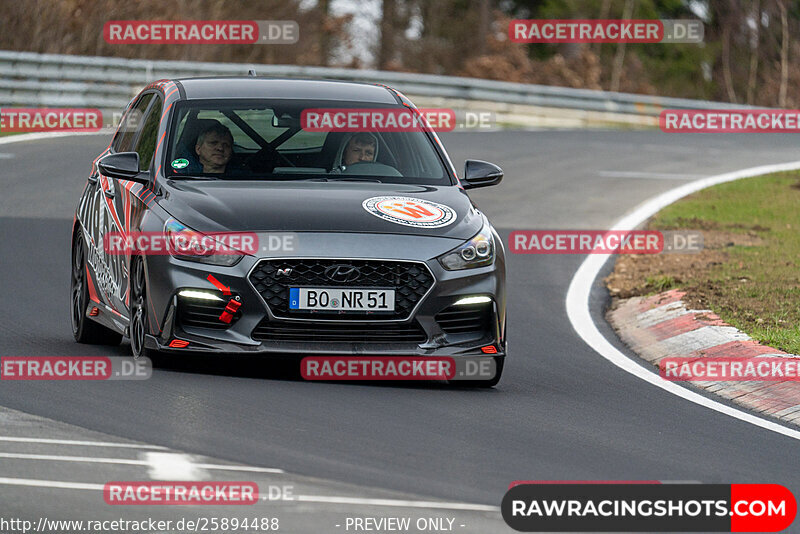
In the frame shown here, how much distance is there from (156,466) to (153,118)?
4.10 meters

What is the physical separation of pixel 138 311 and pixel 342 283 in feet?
4.00

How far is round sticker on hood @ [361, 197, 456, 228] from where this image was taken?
27.3ft

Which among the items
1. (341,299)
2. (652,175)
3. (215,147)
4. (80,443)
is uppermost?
(652,175)

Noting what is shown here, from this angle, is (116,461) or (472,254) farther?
(472,254)

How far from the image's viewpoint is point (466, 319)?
328 inches

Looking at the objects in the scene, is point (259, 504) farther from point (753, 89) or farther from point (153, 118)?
point (753, 89)

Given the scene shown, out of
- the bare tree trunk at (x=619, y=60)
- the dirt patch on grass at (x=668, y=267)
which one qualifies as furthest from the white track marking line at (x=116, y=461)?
the bare tree trunk at (x=619, y=60)

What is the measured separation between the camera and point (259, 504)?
552 cm

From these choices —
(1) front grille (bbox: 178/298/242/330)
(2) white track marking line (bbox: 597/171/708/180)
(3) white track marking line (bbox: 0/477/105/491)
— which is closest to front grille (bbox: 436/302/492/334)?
(1) front grille (bbox: 178/298/242/330)

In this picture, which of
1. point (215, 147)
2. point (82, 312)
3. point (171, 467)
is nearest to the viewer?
point (171, 467)

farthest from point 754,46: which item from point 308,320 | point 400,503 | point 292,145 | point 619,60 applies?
point 400,503

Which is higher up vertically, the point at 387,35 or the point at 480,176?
the point at 387,35

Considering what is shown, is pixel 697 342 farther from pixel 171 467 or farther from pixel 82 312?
pixel 171 467

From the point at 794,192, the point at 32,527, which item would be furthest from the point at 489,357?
the point at 794,192
